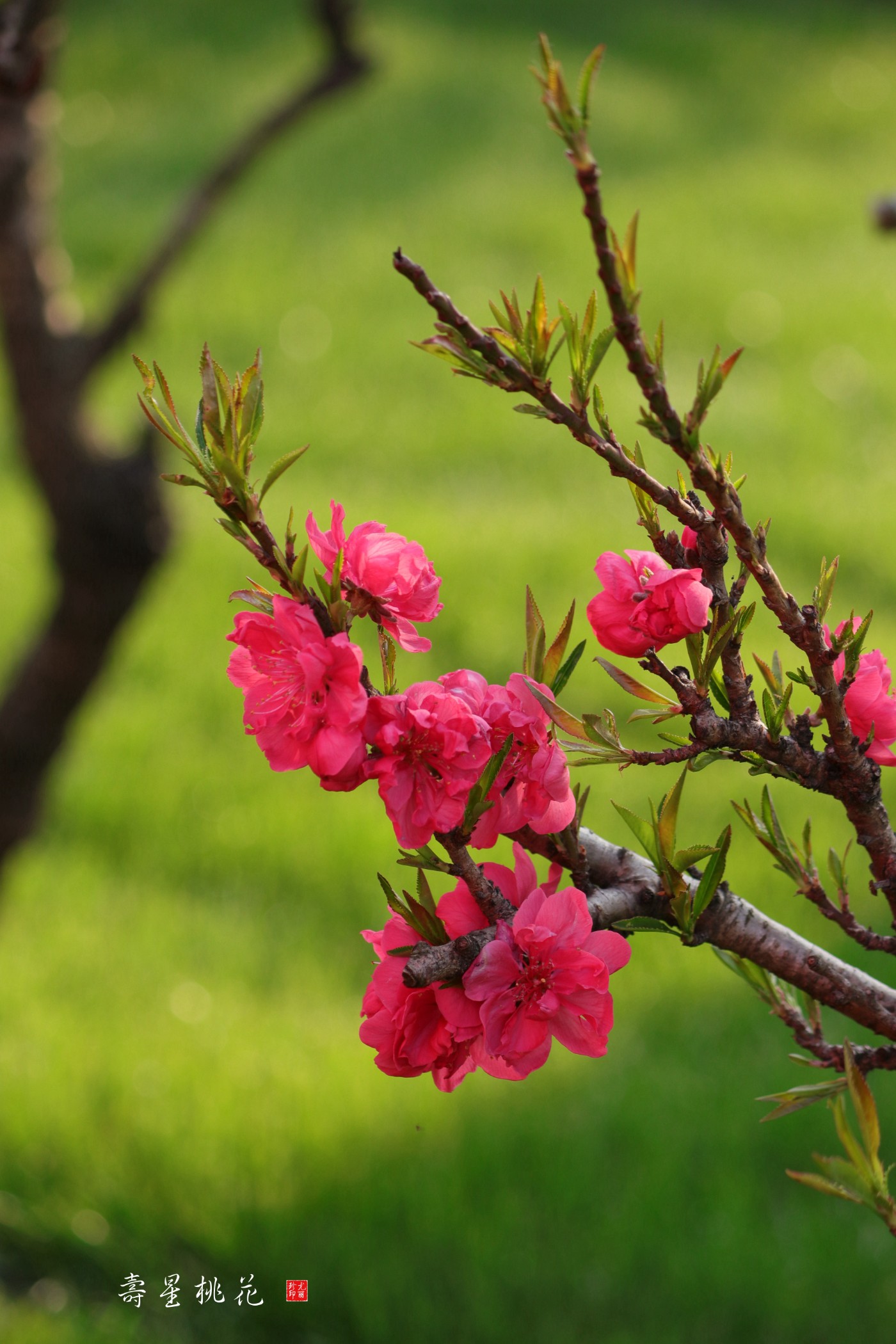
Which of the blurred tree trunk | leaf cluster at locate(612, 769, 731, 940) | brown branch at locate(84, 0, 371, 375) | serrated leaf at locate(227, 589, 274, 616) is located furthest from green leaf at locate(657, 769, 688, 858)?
Result: brown branch at locate(84, 0, 371, 375)

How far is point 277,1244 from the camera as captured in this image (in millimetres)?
1894

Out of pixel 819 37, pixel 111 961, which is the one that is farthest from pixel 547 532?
pixel 819 37

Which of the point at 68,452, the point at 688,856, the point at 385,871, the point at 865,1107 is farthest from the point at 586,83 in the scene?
the point at 385,871

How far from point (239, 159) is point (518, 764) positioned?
1.79 m

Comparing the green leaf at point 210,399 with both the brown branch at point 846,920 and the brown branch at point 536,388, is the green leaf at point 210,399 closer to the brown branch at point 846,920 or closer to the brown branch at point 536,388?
the brown branch at point 536,388

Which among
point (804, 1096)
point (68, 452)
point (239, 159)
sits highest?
point (239, 159)

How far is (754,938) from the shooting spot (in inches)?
24.3

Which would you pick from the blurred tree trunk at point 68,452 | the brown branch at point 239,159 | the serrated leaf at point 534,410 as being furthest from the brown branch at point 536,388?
the brown branch at point 239,159

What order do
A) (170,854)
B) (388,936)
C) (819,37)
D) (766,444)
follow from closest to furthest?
1. (388,936)
2. (170,854)
3. (766,444)
4. (819,37)

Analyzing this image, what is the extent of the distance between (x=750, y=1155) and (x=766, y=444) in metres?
3.05

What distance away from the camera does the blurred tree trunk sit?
185 cm

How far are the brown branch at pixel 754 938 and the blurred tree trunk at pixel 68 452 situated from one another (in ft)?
4.47

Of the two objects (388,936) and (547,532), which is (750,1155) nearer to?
(388,936)

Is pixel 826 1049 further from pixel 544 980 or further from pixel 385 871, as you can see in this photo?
pixel 385 871
